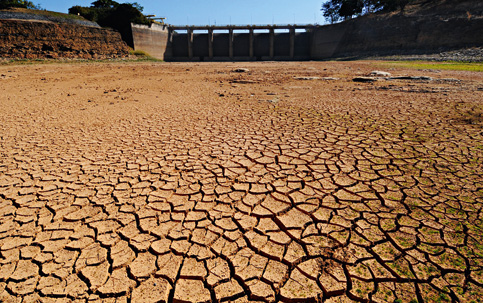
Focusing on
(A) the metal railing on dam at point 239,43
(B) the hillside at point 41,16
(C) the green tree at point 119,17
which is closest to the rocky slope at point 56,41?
(B) the hillside at point 41,16

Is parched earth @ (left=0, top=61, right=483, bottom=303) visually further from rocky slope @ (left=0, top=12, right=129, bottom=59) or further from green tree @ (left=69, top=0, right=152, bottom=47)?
green tree @ (left=69, top=0, right=152, bottom=47)

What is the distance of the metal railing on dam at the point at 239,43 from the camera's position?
3328cm

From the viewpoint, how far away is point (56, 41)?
18.5 meters

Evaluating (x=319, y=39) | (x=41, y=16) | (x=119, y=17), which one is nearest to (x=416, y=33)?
(x=319, y=39)

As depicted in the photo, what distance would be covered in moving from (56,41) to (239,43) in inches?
889

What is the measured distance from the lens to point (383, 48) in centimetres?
2472

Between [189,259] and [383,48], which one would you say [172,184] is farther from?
[383,48]

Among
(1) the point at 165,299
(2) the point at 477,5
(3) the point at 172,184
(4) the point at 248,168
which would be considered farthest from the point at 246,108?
(2) the point at 477,5

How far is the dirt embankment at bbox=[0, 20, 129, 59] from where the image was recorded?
1600 centimetres

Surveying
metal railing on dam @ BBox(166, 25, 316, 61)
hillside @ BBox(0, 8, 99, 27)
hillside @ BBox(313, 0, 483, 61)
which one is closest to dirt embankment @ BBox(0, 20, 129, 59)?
hillside @ BBox(0, 8, 99, 27)

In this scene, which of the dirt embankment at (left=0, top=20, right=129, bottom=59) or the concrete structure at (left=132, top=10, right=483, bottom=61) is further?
the concrete structure at (left=132, top=10, right=483, bottom=61)

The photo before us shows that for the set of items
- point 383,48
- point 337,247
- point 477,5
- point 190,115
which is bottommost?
point 337,247

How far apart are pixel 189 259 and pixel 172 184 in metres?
0.98

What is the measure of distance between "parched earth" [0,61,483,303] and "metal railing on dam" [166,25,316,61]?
3223cm
